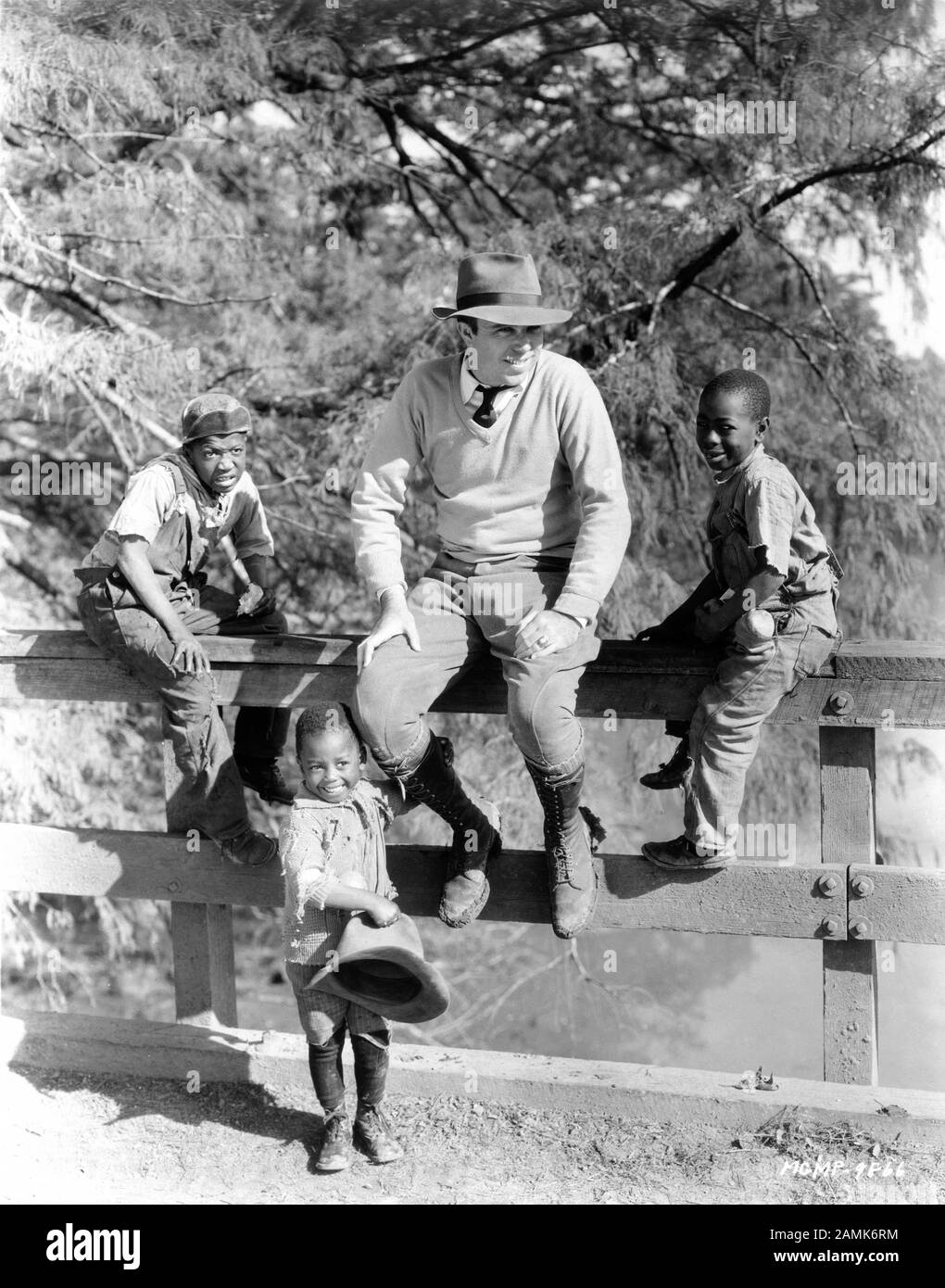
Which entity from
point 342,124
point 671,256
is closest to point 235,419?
point 671,256

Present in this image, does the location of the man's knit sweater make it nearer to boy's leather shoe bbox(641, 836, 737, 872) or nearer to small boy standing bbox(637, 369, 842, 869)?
small boy standing bbox(637, 369, 842, 869)

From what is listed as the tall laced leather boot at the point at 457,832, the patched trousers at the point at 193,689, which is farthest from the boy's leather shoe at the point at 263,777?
the tall laced leather boot at the point at 457,832

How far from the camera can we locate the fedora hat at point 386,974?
6.98 ft

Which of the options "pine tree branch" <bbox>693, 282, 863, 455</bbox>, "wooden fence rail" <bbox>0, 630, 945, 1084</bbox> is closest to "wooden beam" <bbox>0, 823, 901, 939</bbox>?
"wooden fence rail" <bbox>0, 630, 945, 1084</bbox>

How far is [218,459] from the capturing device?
8.76 ft

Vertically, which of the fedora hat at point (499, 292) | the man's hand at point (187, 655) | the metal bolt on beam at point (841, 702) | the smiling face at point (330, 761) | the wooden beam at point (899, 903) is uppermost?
the fedora hat at point (499, 292)

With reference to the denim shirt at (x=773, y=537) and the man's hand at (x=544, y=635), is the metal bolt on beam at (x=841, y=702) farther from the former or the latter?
the man's hand at (x=544, y=635)

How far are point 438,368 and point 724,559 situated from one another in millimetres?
694

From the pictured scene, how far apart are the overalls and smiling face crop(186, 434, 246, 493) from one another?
0.05 meters

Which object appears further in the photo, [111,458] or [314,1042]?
[111,458]

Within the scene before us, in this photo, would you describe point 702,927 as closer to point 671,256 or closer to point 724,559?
point 724,559

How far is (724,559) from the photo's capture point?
2.46 m

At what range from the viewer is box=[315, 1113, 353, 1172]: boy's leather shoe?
239 centimetres

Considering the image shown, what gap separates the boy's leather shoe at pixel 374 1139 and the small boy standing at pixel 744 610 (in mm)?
762
